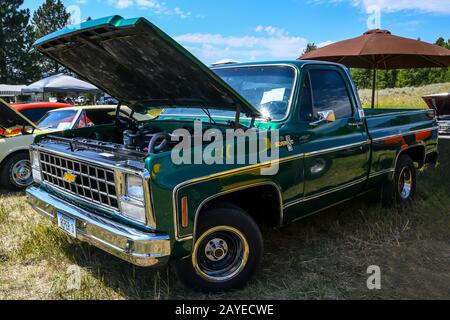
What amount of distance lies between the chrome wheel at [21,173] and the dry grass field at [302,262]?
163cm

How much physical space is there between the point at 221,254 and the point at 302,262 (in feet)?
3.39

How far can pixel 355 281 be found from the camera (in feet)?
11.3

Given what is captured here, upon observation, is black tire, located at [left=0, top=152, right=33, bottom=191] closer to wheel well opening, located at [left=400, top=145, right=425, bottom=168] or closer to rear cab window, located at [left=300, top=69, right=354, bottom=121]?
rear cab window, located at [left=300, top=69, right=354, bottom=121]

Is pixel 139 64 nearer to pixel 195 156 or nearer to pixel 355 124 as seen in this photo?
pixel 195 156

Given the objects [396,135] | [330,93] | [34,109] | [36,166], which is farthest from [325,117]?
[34,109]

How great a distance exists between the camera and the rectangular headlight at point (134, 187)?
2.65 metres

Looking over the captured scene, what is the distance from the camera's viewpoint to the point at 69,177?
3336mm

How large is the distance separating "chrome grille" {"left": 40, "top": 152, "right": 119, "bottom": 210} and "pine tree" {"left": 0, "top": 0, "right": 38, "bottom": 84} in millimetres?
39002

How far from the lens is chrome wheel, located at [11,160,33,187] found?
6652 millimetres

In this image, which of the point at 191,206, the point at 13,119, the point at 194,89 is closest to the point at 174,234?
the point at 191,206

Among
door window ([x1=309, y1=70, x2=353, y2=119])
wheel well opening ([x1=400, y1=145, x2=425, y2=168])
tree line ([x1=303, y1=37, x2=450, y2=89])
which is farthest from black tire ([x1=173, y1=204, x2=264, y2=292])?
tree line ([x1=303, y1=37, x2=450, y2=89])

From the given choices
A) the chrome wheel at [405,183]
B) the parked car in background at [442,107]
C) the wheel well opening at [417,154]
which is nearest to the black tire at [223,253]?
the chrome wheel at [405,183]
